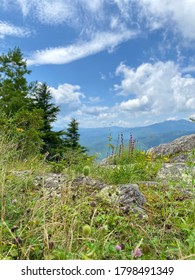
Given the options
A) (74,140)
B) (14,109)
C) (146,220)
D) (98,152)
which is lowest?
(146,220)

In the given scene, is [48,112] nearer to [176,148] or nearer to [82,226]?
[176,148]

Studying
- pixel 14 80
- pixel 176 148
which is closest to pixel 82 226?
pixel 176 148

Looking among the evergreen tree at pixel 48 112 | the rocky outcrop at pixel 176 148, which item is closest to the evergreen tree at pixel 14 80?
the evergreen tree at pixel 48 112

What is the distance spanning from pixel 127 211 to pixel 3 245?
1674 mm

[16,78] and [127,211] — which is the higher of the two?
[16,78]

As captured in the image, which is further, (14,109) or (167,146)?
(14,109)

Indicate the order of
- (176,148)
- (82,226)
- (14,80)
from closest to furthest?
(82,226)
(176,148)
(14,80)

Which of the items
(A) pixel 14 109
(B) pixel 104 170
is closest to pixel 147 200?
(B) pixel 104 170

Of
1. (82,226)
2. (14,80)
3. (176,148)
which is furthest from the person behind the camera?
(14,80)

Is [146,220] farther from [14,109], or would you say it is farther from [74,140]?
[74,140]

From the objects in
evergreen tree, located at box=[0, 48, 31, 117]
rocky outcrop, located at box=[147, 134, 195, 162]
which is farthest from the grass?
evergreen tree, located at box=[0, 48, 31, 117]

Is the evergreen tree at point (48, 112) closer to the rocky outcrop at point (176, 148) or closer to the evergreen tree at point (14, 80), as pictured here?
the evergreen tree at point (14, 80)

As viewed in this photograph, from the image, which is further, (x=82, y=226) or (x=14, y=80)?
(x=14, y=80)

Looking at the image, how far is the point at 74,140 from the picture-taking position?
29.4 m
